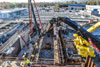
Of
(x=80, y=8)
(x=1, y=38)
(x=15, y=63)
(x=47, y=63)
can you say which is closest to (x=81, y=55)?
(x=47, y=63)

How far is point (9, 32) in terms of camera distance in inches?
586

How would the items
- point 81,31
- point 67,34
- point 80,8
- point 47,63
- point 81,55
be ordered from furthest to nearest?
point 80,8, point 67,34, point 81,55, point 81,31, point 47,63

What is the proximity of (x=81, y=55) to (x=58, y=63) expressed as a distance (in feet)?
10.8

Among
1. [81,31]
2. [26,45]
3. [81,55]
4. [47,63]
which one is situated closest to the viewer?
[47,63]

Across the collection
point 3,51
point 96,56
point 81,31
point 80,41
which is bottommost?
point 96,56

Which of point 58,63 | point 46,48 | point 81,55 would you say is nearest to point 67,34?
point 46,48

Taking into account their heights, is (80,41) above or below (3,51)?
above

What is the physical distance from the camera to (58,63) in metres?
7.66

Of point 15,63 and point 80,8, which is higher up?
point 80,8

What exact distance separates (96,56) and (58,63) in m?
4.71

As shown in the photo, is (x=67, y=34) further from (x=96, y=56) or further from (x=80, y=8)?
(x=80, y=8)

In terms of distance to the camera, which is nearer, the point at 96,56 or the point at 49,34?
the point at 96,56

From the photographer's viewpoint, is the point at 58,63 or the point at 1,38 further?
the point at 1,38

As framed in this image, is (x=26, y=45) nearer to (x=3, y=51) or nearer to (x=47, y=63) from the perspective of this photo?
(x=3, y=51)
